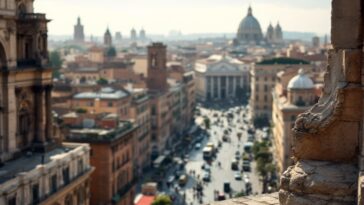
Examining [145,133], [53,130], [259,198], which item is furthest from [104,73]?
[259,198]

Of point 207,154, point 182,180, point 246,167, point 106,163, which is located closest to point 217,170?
point 246,167

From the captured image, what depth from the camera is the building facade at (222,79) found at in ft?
538

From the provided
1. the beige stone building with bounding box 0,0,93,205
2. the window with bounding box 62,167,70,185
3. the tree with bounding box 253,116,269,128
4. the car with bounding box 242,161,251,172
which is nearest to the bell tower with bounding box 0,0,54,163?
the beige stone building with bounding box 0,0,93,205

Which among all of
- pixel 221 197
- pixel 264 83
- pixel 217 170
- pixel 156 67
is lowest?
pixel 217 170

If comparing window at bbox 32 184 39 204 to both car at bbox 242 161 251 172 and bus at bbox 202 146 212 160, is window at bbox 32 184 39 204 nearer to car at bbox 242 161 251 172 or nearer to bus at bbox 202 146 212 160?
car at bbox 242 161 251 172

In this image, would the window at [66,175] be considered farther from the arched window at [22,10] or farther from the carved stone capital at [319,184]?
the carved stone capital at [319,184]

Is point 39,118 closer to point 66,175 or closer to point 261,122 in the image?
point 66,175

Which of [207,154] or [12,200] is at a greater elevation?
[12,200]

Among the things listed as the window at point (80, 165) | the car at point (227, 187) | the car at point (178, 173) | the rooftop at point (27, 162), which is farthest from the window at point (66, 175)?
the car at point (178, 173)

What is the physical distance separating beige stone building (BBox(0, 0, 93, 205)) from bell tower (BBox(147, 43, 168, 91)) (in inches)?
1941

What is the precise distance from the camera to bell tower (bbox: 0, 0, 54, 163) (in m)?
33.4

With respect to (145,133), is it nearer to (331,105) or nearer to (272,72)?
(272,72)

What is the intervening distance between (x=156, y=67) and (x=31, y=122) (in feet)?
170

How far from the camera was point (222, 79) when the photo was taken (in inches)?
6506
